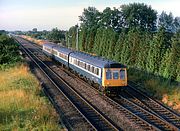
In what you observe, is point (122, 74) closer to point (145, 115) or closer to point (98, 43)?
point (145, 115)

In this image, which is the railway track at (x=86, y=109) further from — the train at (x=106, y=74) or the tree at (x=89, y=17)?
the tree at (x=89, y=17)

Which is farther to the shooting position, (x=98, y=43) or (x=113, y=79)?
(x=98, y=43)

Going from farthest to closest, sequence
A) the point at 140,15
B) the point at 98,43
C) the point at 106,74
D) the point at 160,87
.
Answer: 1. the point at 140,15
2. the point at 98,43
3. the point at 160,87
4. the point at 106,74

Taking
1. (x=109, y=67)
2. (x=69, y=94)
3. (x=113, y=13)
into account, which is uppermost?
(x=113, y=13)

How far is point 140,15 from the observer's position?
94.9 m

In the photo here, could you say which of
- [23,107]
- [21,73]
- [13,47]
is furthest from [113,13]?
[23,107]

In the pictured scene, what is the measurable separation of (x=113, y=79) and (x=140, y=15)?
7302 cm

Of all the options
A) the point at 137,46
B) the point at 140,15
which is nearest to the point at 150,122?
the point at 137,46

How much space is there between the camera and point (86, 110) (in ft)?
69.2

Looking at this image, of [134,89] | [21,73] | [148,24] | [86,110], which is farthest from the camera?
[148,24]

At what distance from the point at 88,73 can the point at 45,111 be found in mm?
10181

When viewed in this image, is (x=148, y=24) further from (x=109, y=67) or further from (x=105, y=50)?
(x=109, y=67)

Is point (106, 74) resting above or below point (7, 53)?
above

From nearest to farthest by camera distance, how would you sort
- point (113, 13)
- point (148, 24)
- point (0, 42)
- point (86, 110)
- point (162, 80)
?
point (86, 110) < point (162, 80) < point (0, 42) < point (113, 13) < point (148, 24)
